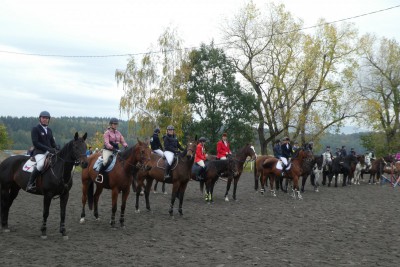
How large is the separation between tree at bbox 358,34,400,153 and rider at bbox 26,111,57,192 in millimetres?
45027

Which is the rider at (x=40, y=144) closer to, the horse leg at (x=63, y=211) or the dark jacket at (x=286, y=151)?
the horse leg at (x=63, y=211)

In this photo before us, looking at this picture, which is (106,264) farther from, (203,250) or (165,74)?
(165,74)

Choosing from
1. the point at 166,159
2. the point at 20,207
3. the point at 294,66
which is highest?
the point at 294,66

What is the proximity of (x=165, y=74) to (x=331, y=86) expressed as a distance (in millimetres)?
17690

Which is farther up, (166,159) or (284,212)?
(166,159)

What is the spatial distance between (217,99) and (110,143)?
108 feet

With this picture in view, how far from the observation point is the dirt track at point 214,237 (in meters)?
7.99

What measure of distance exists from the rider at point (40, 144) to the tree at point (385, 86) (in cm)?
4503

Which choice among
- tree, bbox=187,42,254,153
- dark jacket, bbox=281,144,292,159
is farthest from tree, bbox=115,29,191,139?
dark jacket, bbox=281,144,292,159

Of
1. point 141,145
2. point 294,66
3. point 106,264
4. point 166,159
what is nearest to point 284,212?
point 166,159

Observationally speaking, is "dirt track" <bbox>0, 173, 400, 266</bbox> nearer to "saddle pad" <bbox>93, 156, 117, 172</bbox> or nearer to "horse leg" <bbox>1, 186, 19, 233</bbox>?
"horse leg" <bbox>1, 186, 19, 233</bbox>

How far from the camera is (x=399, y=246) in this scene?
9633 millimetres

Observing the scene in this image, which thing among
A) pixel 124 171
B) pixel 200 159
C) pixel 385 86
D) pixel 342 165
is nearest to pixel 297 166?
pixel 200 159

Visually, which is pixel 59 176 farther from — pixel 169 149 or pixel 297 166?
pixel 297 166
